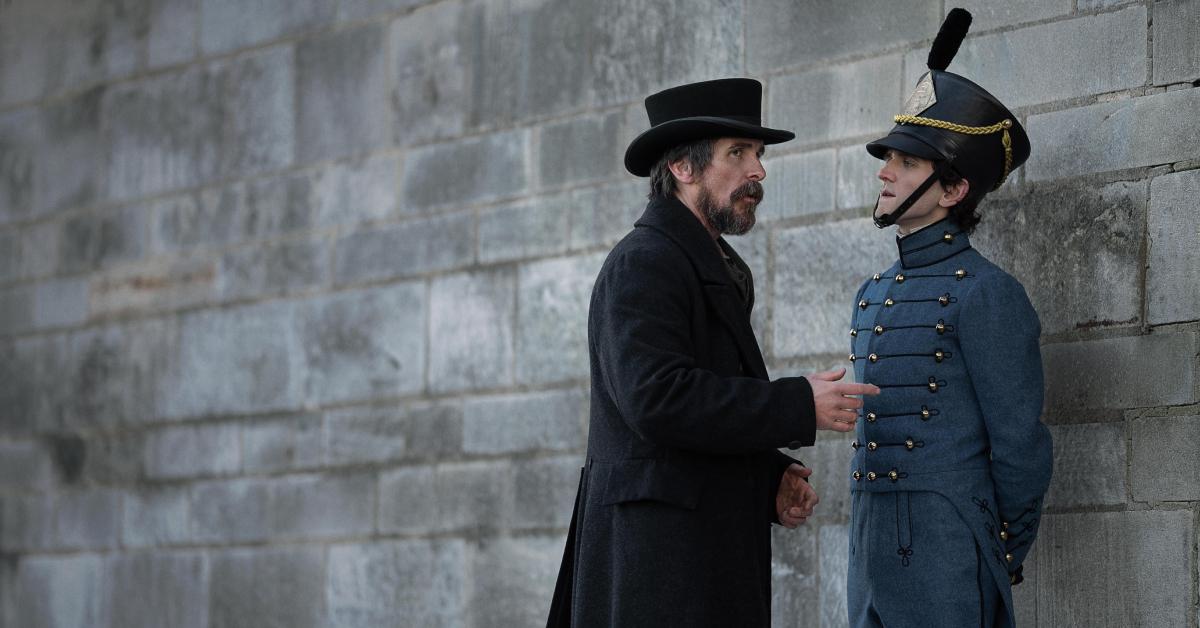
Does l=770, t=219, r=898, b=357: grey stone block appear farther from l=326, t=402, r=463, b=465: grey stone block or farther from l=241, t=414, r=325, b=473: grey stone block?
l=241, t=414, r=325, b=473: grey stone block

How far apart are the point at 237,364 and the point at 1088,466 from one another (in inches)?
138

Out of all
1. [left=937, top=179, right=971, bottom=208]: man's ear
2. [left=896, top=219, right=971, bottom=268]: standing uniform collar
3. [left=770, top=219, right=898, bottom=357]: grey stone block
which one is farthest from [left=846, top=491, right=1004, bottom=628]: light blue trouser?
[left=770, top=219, right=898, bottom=357]: grey stone block

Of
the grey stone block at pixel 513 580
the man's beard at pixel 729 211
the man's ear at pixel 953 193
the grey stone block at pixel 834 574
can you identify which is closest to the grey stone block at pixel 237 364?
the grey stone block at pixel 513 580

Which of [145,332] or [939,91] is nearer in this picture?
[939,91]

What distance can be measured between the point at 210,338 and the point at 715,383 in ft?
11.7

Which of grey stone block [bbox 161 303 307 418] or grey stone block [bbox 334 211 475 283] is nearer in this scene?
grey stone block [bbox 334 211 475 283]

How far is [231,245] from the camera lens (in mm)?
6672

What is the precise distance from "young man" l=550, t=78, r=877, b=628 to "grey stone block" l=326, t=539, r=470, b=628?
1.89 metres

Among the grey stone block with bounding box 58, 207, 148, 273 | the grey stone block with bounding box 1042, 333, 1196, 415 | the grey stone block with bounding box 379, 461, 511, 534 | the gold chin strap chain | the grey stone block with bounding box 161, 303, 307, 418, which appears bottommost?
the grey stone block with bounding box 379, 461, 511, 534

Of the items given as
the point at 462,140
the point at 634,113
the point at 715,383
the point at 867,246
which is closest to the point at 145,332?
the point at 462,140

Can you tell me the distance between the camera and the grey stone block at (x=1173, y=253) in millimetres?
3924

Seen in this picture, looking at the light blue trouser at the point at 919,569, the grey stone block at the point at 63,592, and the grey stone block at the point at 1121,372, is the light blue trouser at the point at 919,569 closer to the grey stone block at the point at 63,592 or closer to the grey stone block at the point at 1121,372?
the grey stone block at the point at 1121,372

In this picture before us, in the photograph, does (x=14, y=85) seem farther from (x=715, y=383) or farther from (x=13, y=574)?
(x=715, y=383)

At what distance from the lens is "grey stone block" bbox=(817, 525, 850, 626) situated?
4684 mm
